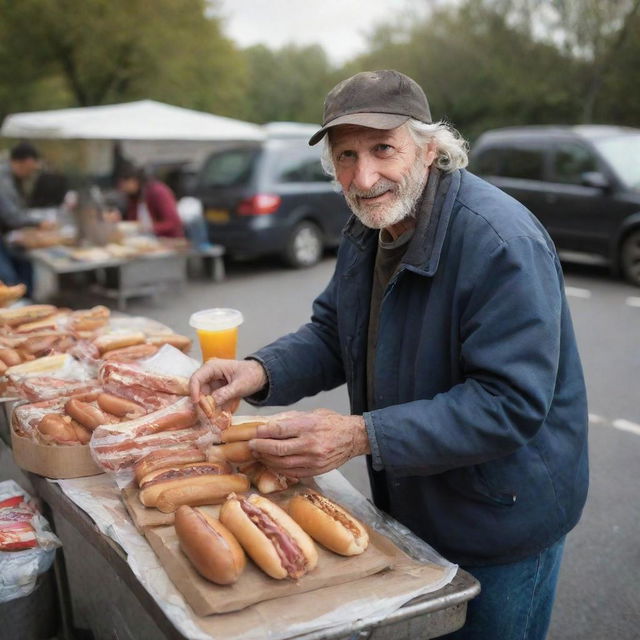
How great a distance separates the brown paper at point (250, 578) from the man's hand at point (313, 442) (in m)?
0.21

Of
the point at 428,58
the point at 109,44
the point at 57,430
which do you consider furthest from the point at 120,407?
the point at 428,58

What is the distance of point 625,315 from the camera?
26.3ft

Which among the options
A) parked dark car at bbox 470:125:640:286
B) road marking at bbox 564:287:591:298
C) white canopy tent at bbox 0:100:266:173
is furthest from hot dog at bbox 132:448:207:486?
parked dark car at bbox 470:125:640:286

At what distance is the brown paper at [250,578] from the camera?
1.49 meters

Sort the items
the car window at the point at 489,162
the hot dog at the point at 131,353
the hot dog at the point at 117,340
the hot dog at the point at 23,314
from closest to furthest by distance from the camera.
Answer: the hot dog at the point at 131,353 < the hot dog at the point at 117,340 < the hot dog at the point at 23,314 < the car window at the point at 489,162

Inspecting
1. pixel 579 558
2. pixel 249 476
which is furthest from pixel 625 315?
pixel 249 476

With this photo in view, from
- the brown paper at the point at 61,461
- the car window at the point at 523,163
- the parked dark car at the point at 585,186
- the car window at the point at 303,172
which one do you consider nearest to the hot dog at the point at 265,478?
the brown paper at the point at 61,461

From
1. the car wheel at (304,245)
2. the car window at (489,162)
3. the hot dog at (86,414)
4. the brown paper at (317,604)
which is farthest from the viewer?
the car wheel at (304,245)

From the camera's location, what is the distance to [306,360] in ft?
7.73

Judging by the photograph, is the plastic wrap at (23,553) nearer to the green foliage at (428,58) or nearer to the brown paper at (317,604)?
the brown paper at (317,604)

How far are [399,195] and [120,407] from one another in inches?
46.1

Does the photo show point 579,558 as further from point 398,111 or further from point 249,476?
point 398,111

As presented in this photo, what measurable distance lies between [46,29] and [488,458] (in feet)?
88.4

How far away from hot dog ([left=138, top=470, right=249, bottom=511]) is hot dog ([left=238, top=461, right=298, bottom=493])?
0.14 feet
